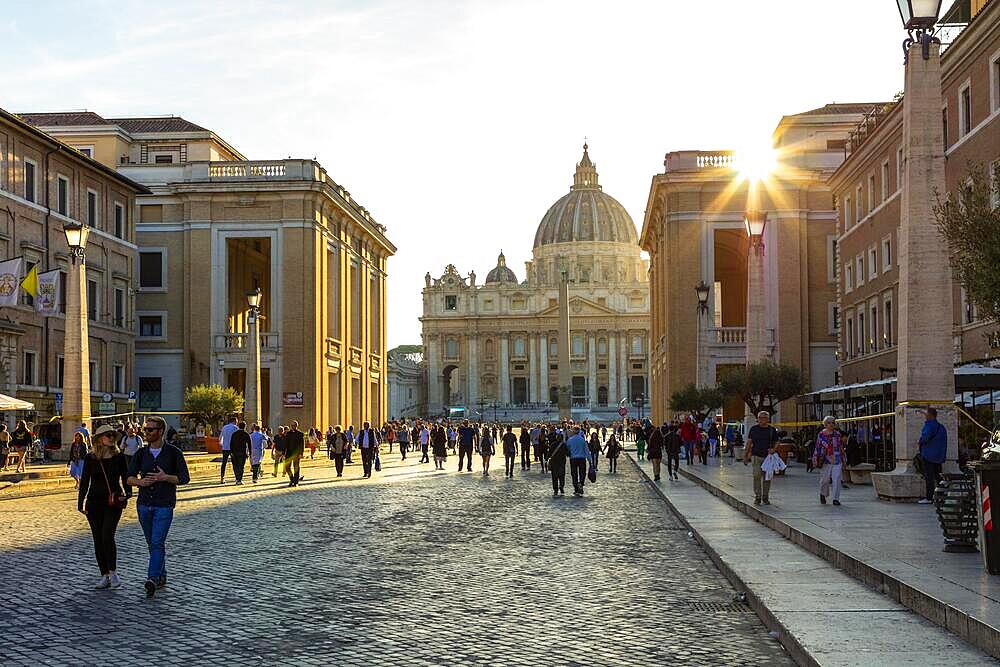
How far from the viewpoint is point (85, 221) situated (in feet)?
163

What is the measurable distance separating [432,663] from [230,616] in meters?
2.45

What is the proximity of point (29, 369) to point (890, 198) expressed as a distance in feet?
92.3

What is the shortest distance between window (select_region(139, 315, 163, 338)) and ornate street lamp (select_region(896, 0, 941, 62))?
4873 centimetres

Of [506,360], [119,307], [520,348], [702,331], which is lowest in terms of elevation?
[702,331]

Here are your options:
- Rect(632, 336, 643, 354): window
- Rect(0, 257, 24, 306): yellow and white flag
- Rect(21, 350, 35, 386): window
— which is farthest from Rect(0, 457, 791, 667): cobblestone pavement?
Rect(632, 336, 643, 354): window

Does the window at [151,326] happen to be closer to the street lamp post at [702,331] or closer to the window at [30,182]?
the window at [30,182]

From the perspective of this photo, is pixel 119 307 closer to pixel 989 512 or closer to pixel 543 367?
pixel 989 512

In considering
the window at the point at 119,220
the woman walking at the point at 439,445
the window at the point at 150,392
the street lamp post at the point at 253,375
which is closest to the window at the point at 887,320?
the woman walking at the point at 439,445

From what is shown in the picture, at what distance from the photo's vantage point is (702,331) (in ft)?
144

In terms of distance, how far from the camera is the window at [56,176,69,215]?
46.9 meters

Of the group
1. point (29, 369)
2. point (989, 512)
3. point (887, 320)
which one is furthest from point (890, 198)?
point (989, 512)

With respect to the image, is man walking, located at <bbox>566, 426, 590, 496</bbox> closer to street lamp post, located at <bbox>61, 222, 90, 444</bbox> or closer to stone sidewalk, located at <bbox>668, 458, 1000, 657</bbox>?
stone sidewalk, located at <bbox>668, 458, 1000, 657</bbox>

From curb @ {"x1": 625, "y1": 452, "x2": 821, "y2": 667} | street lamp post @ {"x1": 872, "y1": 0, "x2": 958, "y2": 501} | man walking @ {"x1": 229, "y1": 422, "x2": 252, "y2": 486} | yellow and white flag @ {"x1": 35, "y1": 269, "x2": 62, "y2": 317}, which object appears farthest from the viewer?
yellow and white flag @ {"x1": 35, "y1": 269, "x2": 62, "y2": 317}

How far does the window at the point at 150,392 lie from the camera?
61.0 meters
